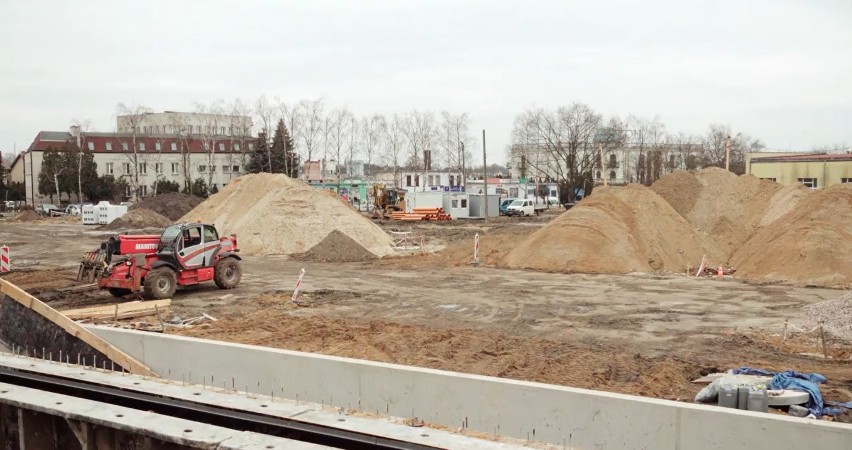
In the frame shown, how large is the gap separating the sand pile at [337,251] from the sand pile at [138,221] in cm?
2172

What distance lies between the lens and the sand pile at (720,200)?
33594 millimetres

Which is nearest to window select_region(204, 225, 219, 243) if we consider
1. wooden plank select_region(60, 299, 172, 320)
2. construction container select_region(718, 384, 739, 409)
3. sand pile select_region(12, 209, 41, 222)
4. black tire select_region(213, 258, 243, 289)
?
black tire select_region(213, 258, 243, 289)

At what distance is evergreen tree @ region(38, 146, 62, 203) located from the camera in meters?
79.9

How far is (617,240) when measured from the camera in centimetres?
2711

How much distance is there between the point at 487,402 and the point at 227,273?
1475cm

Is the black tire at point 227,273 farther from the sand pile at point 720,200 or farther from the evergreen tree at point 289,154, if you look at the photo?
the evergreen tree at point 289,154

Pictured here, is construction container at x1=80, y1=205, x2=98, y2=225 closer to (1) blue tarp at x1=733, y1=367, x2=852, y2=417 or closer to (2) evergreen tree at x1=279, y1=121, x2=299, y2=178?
(2) evergreen tree at x1=279, y1=121, x2=299, y2=178

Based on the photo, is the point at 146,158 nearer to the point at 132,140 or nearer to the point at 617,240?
the point at 132,140

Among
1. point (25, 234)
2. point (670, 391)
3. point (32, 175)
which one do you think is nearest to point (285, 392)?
point (670, 391)

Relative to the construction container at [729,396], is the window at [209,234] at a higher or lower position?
higher

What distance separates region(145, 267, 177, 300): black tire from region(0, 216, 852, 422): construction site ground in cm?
55

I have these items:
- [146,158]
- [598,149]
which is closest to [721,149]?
[598,149]

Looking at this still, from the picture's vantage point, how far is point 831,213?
2614 cm

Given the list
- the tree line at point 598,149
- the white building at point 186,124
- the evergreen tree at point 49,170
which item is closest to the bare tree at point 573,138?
the tree line at point 598,149
